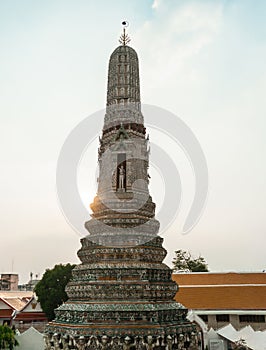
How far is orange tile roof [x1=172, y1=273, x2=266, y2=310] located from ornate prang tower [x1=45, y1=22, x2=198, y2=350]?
1064 cm

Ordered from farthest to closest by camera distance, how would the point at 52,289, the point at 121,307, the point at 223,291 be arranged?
the point at 52,289 → the point at 223,291 → the point at 121,307

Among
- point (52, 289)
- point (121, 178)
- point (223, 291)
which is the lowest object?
point (223, 291)

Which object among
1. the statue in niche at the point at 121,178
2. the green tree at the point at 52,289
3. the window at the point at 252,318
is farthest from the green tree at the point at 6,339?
the window at the point at 252,318

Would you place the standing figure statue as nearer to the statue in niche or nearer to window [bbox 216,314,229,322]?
the statue in niche

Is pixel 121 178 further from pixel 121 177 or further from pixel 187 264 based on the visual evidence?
pixel 187 264

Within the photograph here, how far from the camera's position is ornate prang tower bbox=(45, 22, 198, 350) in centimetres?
1033

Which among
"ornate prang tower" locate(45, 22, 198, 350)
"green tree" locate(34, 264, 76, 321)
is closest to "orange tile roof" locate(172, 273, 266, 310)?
"green tree" locate(34, 264, 76, 321)

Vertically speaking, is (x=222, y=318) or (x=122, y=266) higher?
(x=122, y=266)

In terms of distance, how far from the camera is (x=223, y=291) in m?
22.3

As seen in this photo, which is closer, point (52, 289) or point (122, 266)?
point (122, 266)

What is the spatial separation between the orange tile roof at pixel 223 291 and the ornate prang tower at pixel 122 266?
34.9ft

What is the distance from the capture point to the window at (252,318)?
20.7 meters

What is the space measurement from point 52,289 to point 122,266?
57.6ft

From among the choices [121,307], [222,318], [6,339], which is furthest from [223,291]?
[121,307]
